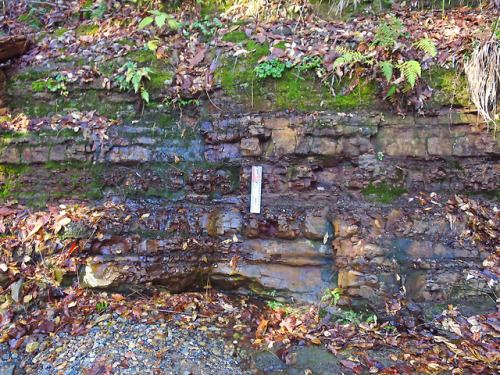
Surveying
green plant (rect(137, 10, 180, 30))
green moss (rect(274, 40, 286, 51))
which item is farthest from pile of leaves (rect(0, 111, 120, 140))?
green moss (rect(274, 40, 286, 51))

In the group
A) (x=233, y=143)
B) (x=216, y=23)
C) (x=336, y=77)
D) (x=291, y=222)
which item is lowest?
(x=291, y=222)

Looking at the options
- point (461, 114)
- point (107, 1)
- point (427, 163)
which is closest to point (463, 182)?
point (427, 163)

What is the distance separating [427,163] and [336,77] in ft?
6.92

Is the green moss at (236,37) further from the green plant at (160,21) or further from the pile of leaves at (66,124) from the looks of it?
the pile of leaves at (66,124)

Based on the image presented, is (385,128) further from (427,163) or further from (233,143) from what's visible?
(233,143)

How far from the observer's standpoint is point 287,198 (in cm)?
550

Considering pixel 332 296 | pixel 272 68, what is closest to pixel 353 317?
pixel 332 296

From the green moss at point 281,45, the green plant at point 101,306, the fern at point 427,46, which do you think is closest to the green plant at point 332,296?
the green plant at point 101,306

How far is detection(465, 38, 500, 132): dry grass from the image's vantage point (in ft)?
A: 15.6

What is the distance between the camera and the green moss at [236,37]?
6.13m

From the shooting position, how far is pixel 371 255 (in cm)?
489

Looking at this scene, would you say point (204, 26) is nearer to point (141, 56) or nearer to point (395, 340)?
point (141, 56)

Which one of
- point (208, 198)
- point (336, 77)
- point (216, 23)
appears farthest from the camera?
point (216, 23)

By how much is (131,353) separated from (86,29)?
6.69 m
